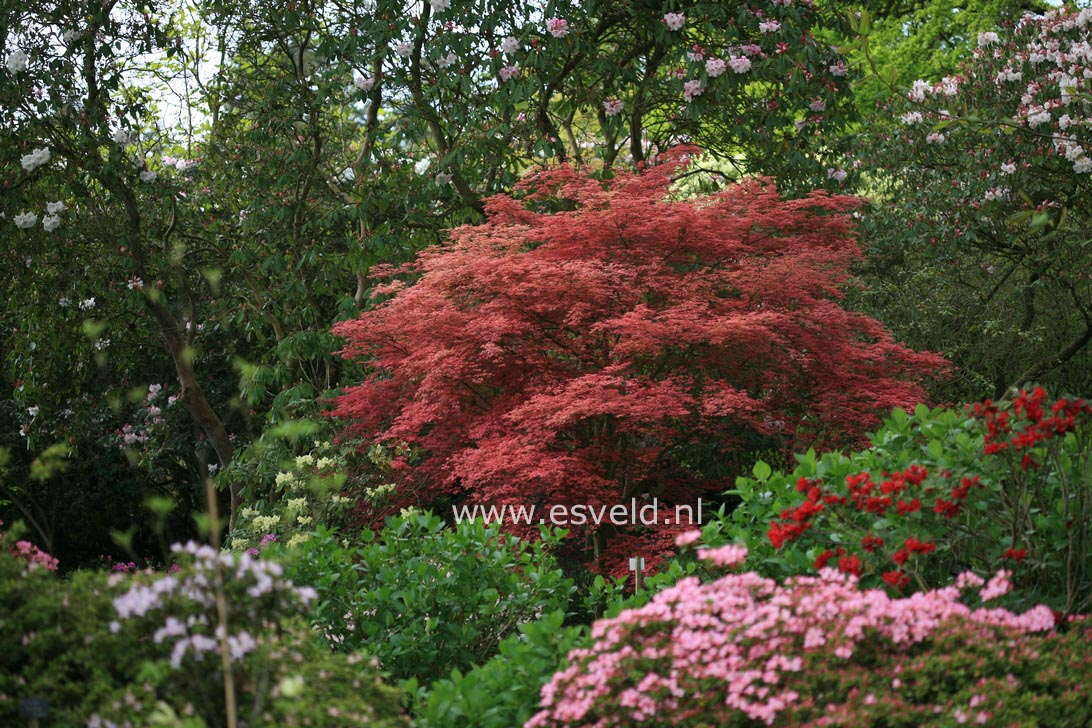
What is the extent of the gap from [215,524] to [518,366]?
3.82 metres

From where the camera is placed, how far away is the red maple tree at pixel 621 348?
5281mm

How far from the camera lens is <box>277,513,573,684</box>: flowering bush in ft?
12.9

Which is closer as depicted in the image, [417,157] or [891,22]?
[417,157]

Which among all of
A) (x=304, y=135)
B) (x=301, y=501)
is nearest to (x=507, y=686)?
(x=301, y=501)

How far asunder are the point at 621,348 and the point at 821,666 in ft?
8.99

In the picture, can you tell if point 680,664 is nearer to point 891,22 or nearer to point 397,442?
point 397,442

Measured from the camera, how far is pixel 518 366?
570cm

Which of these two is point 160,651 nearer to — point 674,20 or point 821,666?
point 821,666

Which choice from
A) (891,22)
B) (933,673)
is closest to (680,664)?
(933,673)

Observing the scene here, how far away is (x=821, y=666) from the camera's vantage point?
2604 millimetres

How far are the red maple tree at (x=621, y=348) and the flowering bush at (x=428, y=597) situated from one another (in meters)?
0.93

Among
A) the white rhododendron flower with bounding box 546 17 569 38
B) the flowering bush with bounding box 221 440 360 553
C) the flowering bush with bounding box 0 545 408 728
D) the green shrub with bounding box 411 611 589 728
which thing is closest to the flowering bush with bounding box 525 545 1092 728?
the green shrub with bounding box 411 611 589 728

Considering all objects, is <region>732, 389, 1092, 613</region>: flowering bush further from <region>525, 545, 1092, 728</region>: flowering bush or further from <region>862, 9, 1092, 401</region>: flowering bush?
<region>862, 9, 1092, 401</region>: flowering bush

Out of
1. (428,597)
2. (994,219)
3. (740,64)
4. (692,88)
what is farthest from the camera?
(994,219)
